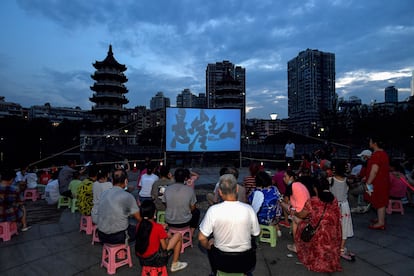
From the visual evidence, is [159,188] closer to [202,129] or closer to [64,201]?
[64,201]

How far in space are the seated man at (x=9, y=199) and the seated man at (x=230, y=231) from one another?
12.7 ft

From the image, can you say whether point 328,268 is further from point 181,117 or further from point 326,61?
point 326,61

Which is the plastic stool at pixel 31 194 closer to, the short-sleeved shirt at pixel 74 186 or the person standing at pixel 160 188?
the short-sleeved shirt at pixel 74 186

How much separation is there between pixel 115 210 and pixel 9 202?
2.58m

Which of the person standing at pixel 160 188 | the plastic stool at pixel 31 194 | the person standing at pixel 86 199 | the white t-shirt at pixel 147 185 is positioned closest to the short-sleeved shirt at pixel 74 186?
the person standing at pixel 86 199

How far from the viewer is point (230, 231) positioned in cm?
225

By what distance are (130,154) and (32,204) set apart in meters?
27.3

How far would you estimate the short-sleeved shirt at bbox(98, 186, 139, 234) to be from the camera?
Result: 10.5 ft

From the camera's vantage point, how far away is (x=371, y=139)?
187 inches

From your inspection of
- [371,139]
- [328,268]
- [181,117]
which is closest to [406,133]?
[181,117]

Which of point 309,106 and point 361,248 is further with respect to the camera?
point 309,106

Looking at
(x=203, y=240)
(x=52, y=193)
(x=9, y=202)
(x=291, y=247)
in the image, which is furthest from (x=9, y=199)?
(x=291, y=247)

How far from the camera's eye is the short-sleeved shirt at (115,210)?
3.21m

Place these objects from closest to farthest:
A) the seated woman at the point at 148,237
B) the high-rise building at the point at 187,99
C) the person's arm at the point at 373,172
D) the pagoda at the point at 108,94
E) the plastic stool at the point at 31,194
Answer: the seated woman at the point at 148,237, the person's arm at the point at 373,172, the plastic stool at the point at 31,194, the pagoda at the point at 108,94, the high-rise building at the point at 187,99
